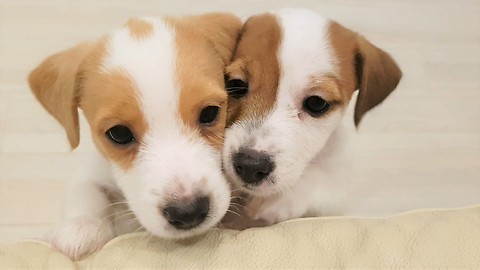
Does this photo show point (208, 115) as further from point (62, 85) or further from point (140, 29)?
point (62, 85)

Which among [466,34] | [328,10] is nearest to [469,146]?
[466,34]

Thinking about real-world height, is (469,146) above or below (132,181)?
below

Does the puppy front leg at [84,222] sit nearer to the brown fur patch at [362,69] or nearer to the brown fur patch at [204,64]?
the brown fur patch at [204,64]

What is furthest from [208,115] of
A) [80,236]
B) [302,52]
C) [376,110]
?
[376,110]

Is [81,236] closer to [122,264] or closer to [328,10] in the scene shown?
[122,264]

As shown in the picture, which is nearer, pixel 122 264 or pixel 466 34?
pixel 122 264

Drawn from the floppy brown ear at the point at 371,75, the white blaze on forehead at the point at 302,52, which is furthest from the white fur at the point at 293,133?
the floppy brown ear at the point at 371,75
